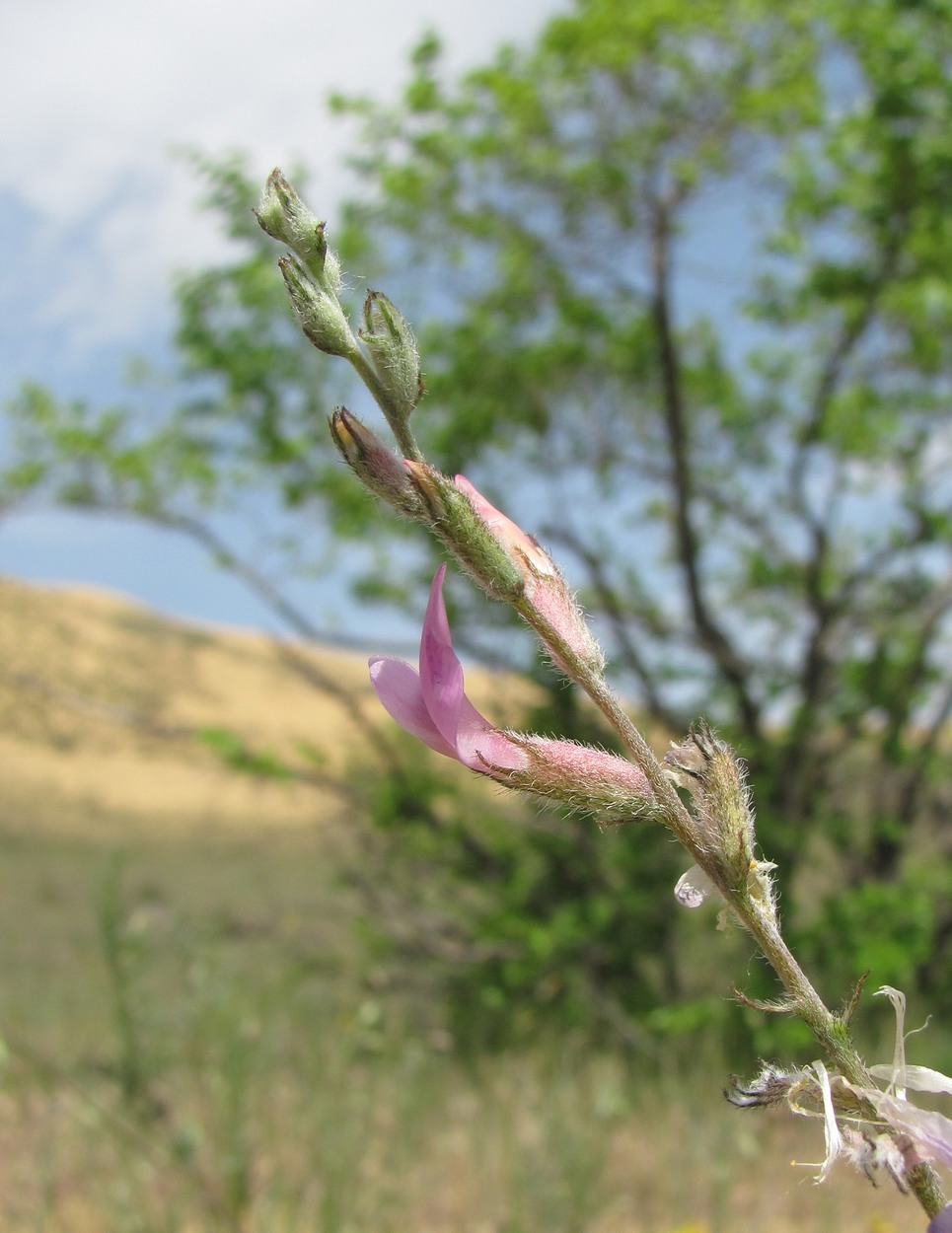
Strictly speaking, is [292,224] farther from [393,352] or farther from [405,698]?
[405,698]

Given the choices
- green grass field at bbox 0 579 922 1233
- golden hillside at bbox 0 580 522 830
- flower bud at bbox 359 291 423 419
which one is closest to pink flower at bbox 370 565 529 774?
flower bud at bbox 359 291 423 419

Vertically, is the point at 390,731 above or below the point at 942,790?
above

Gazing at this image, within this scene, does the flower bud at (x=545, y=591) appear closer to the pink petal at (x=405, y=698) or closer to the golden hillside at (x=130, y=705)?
the pink petal at (x=405, y=698)

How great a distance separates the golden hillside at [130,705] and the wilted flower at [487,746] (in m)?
12.7

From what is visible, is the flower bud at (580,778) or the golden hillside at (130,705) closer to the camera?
the flower bud at (580,778)

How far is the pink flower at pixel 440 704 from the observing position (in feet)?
1.92

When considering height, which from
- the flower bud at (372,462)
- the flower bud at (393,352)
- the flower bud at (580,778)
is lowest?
the flower bud at (580,778)

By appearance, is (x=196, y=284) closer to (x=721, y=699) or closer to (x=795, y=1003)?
(x=721, y=699)

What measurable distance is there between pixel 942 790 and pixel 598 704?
5.73m

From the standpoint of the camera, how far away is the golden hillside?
20.3m

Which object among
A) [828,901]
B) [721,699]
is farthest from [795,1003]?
[721,699]

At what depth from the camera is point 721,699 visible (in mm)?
5594

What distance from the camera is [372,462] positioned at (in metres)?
0.61

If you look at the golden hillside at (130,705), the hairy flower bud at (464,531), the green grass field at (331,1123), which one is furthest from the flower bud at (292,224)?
the golden hillside at (130,705)
